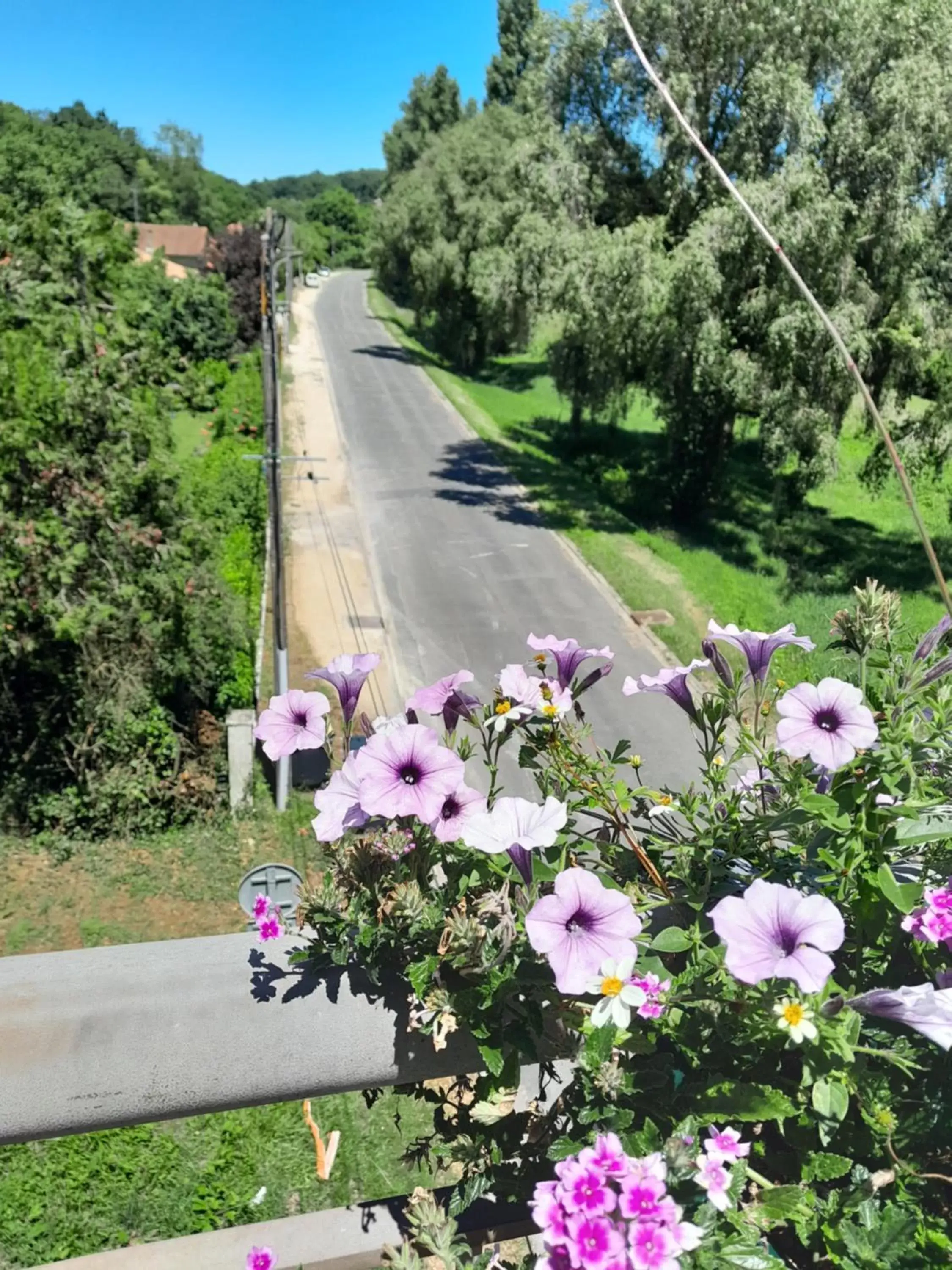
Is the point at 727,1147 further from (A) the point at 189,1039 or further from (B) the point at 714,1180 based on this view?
(A) the point at 189,1039

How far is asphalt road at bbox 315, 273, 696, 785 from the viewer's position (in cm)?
1163

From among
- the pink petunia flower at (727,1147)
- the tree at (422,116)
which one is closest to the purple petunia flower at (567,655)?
the pink petunia flower at (727,1147)

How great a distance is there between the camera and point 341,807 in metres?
1.13

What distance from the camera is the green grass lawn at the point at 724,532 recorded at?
13.5 metres

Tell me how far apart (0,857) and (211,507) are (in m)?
7.51

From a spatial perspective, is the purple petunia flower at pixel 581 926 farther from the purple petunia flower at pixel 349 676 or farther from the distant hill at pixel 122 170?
the distant hill at pixel 122 170

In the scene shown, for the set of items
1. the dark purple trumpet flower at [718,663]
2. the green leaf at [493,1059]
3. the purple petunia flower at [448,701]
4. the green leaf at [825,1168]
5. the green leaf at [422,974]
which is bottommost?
the green leaf at [825,1168]

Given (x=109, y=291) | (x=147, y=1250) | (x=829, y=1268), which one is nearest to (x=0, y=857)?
(x=109, y=291)

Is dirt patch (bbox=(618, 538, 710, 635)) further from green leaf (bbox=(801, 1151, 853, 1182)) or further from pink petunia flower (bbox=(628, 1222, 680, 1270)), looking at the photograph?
pink petunia flower (bbox=(628, 1222, 680, 1270))

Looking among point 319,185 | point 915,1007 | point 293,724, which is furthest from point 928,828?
point 319,185

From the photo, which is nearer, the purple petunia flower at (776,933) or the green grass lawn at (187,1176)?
the purple petunia flower at (776,933)

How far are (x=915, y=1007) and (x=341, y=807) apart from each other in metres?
0.66

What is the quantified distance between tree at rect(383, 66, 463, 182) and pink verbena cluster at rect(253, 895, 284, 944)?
50993 mm

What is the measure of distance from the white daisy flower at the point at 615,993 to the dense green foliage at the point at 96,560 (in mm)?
8846
